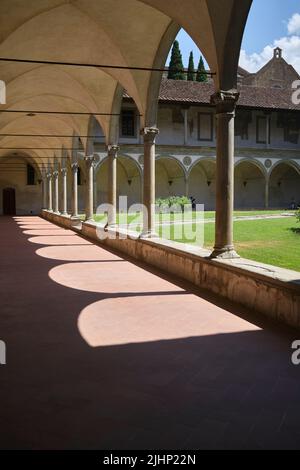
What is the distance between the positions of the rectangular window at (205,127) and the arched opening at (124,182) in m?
5.41

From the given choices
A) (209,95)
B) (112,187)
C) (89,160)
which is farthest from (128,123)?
(112,187)

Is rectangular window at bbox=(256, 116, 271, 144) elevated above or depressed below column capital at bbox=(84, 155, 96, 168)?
above

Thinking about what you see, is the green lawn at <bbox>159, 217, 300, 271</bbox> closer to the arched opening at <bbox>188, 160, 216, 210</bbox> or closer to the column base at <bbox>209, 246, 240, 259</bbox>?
the column base at <bbox>209, 246, 240, 259</bbox>

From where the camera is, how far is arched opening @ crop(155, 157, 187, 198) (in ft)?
108

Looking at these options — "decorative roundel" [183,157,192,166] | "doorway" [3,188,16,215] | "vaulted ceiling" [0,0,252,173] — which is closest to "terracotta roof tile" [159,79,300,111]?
"decorative roundel" [183,157,192,166]

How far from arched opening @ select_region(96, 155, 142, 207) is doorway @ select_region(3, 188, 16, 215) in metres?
9.37

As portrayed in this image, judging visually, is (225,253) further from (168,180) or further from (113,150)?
(168,180)

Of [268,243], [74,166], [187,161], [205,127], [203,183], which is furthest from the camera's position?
[203,183]

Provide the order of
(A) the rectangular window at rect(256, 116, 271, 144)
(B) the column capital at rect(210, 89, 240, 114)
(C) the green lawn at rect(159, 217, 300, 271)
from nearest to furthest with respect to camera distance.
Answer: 1. (B) the column capital at rect(210, 89, 240, 114)
2. (C) the green lawn at rect(159, 217, 300, 271)
3. (A) the rectangular window at rect(256, 116, 271, 144)

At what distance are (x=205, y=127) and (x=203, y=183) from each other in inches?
175

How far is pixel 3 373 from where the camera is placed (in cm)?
365

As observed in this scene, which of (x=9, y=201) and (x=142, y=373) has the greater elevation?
(x=9, y=201)

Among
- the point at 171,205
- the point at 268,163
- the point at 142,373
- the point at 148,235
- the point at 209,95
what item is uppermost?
the point at 209,95

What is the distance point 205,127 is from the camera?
3225 centimetres
